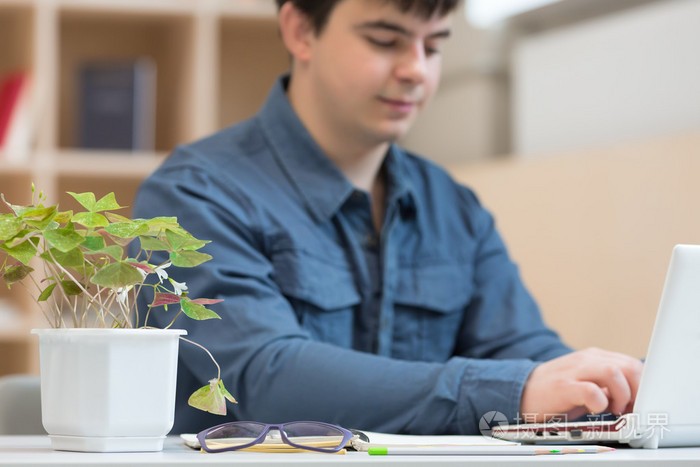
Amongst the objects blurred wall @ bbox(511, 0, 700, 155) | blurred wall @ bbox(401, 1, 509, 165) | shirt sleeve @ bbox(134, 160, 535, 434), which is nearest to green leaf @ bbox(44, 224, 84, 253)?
shirt sleeve @ bbox(134, 160, 535, 434)

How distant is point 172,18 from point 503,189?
46.2 inches

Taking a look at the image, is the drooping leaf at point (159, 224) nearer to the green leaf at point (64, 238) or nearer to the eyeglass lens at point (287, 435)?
the green leaf at point (64, 238)

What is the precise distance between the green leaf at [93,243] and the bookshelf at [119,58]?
1.94 m

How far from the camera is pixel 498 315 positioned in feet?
5.21

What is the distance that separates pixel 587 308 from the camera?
2172mm

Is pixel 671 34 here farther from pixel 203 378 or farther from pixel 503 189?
pixel 203 378

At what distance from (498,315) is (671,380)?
732mm

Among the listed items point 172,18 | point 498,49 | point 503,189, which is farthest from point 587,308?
point 172,18

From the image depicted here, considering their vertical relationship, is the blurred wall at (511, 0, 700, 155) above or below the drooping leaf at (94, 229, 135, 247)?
above

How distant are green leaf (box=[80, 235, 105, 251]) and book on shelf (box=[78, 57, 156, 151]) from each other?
206 cm

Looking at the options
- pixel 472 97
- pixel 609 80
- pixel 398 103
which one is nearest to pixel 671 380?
pixel 398 103

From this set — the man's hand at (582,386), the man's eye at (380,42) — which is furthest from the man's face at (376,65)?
the man's hand at (582,386)

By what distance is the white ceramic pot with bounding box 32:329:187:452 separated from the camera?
0.76 metres

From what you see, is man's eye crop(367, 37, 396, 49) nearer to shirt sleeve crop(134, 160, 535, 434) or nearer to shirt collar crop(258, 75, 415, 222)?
shirt collar crop(258, 75, 415, 222)
